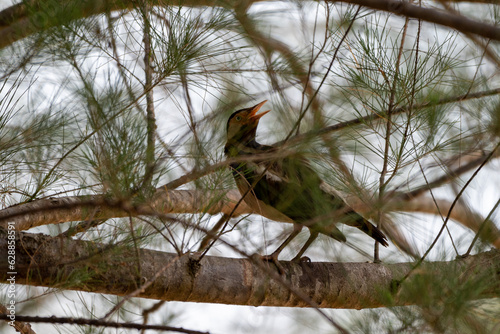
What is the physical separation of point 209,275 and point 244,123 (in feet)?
5.08

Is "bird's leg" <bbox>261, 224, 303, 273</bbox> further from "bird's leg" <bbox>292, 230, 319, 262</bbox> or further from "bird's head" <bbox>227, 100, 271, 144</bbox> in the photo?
"bird's head" <bbox>227, 100, 271, 144</bbox>

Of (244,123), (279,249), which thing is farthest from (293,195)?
(244,123)

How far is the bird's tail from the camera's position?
295cm

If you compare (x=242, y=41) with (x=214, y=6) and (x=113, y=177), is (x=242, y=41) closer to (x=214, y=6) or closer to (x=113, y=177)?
(x=214, y=6)

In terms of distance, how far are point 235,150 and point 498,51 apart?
1495 mm

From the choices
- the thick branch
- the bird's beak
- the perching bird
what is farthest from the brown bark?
the bird's beak

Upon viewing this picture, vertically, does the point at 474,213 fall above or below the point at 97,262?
above

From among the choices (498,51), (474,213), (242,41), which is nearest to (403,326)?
(474,213)

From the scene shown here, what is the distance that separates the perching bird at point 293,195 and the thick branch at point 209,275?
0.23m

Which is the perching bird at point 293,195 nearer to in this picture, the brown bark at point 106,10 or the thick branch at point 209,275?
the thick branch at point 209,275

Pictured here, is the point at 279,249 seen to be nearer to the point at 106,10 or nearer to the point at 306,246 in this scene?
the point at 306,246

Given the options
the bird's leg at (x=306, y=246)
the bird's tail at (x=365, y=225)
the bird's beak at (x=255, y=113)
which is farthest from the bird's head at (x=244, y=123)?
the bird's tail at (x=365, y=225)

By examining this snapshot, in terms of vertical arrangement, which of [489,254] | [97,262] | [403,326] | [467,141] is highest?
[467,141]

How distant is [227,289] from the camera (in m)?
2.76
